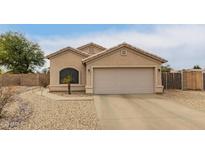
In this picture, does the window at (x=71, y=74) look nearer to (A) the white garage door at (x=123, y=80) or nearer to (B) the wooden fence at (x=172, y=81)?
(A) the white garage door at (x=123, y=80)

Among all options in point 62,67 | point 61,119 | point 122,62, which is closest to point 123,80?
point 122,62

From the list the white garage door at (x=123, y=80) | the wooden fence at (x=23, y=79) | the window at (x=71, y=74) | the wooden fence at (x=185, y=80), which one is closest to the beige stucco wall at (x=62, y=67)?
the window at (x=71, y=74)

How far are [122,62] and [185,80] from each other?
25.5ft

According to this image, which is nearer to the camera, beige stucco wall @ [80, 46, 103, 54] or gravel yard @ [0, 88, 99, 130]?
gravel yard @ [0, 88, 99, 130]

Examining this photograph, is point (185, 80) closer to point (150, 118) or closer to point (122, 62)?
point (122, 62)

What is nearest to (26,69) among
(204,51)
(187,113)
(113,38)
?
(113,38)

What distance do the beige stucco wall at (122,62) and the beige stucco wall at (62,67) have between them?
204 centimetres

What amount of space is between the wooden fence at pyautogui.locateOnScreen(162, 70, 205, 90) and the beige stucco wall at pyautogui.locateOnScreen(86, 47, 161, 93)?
195 inches

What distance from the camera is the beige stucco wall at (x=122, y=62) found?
22.1 metres

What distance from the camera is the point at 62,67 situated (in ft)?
79.5

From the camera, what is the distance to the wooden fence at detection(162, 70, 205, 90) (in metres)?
26.6

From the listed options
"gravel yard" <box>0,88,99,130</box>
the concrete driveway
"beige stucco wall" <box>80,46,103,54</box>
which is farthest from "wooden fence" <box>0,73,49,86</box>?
the concrete driveway

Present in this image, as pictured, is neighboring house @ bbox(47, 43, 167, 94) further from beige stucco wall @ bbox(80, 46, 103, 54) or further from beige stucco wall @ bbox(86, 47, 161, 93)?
beige stucco wall @ bbox(80, 46, 103, 54)
